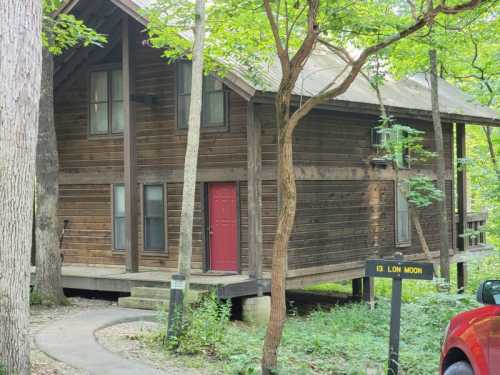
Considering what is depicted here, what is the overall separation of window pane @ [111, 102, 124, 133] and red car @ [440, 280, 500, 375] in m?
14.2

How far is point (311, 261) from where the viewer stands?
1750cm

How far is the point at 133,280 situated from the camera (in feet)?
54.9

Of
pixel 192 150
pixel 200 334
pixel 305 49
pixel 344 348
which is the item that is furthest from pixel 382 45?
pixel 200 334

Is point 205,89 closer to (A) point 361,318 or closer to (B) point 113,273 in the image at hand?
(B) point 113,273

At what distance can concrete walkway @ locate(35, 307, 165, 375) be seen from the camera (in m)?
9.82

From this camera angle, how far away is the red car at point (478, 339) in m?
5.21

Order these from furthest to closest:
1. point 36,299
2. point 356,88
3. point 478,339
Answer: point 356,88, point 36,299, point 478,339

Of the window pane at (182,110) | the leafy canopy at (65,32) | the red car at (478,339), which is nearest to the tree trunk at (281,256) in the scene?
the red car at (478,339)

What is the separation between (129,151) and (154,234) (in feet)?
7.14

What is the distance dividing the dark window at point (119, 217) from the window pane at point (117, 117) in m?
1.45

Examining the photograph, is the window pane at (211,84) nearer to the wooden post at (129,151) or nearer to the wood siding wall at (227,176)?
the wood siding wall at (227,176)

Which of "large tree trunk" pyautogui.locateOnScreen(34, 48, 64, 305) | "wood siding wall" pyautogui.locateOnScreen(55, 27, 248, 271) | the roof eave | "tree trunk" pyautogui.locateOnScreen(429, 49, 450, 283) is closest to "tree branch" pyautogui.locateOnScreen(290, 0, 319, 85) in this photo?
the roof eave

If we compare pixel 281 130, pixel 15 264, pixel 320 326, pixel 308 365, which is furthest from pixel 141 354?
pixel 320 326

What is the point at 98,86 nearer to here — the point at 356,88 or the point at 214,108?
the point at 214,108
